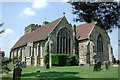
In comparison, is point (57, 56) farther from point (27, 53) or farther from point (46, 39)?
point (27, 53)

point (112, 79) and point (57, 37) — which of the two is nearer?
point (112, 79)

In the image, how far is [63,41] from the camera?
89.1 ft

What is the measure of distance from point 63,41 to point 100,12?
52.6ft

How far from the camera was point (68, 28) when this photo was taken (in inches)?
1086

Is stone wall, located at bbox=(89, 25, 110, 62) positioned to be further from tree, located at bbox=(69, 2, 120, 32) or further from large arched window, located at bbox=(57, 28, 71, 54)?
tree, located at bbox=(69, 2, 120, 32)

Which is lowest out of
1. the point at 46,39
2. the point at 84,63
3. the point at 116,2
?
the point at 84,63

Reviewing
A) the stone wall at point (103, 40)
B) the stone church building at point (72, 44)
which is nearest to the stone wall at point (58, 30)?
the stone church building at point (72, 44)

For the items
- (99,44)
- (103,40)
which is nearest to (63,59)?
(99,44)

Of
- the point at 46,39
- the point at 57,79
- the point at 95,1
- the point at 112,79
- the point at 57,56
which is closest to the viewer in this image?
the point at 112,79

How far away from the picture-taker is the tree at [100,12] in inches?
439

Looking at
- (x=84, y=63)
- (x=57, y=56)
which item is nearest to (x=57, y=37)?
(x=57, y=56)

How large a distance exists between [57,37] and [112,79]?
1743cm

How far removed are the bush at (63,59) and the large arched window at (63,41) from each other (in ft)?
5.64

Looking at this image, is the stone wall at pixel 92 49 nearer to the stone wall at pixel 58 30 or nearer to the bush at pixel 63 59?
the bush at pixel 63 59
